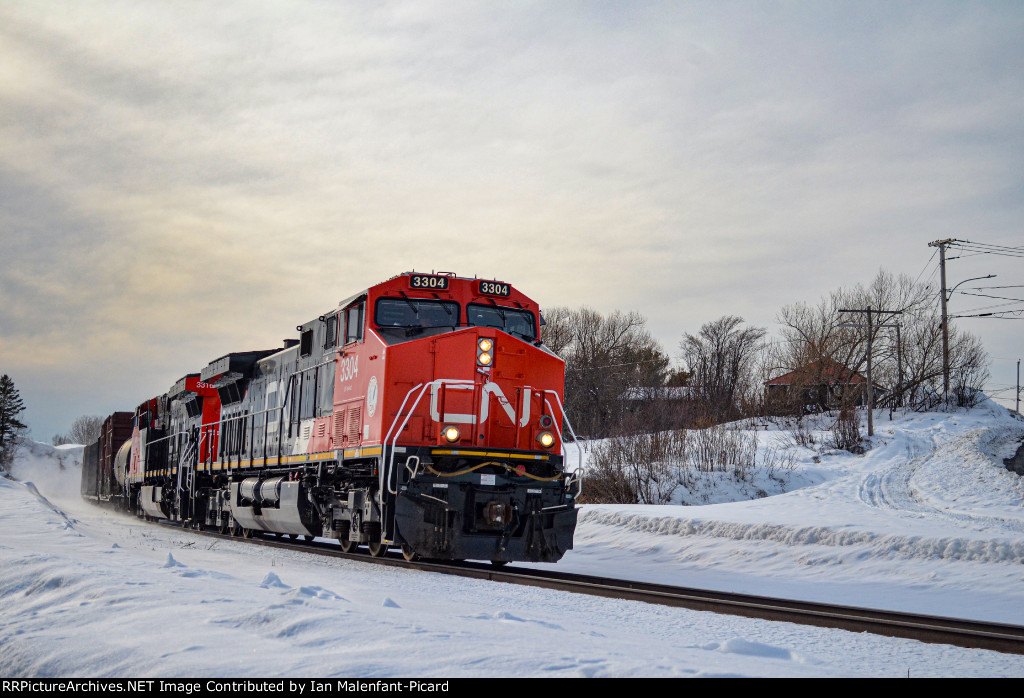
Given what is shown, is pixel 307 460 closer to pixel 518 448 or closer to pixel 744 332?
pixel 518 448

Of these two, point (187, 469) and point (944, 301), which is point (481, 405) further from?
point (944, 301)

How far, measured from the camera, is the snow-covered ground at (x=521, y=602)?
454 cm

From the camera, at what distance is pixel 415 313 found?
1216cm

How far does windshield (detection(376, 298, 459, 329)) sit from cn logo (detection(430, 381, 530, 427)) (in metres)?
1.00

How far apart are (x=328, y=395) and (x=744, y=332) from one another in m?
58.8

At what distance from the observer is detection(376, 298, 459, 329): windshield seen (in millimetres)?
11969

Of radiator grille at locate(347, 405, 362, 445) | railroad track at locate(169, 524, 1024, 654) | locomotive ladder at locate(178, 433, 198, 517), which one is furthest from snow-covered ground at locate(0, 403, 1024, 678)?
locomotive ladder at locate(178, 433, 198, 517)

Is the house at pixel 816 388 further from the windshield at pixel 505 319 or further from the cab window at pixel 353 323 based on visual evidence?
the cab window at pixel 353 323

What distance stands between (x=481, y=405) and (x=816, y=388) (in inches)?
1632

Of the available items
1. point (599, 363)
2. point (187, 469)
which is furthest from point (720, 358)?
point (187, 469)

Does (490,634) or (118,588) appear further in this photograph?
(118,588)
